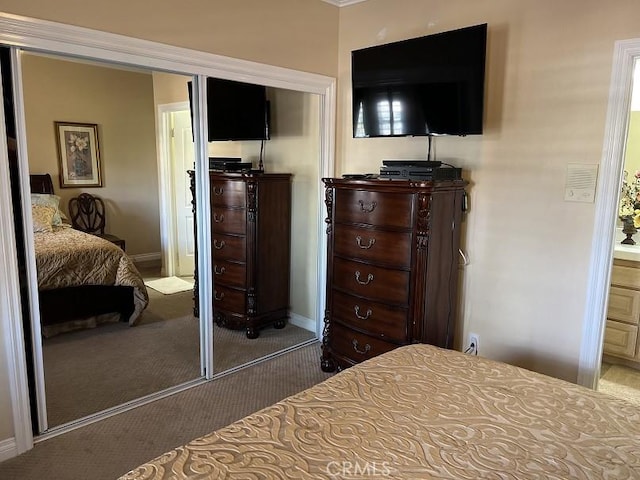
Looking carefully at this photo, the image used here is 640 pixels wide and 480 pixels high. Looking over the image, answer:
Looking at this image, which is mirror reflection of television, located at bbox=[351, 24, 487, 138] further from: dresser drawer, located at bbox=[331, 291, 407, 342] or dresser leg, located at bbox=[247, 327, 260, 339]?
dresser leg, located at bbox=[247, 327, 260, 339]

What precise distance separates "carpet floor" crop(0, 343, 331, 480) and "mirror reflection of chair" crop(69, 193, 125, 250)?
109cm

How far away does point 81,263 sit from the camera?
276 cm

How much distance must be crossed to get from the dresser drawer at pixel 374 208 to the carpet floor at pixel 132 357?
1.23 meters

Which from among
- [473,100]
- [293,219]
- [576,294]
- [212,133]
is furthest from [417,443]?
[293,219]

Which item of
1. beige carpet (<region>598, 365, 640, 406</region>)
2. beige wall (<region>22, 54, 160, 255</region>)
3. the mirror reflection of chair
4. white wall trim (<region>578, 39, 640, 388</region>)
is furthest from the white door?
beige carpet (<region>598, 365, 640, 406</region>)

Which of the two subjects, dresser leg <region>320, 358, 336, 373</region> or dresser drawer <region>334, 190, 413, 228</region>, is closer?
dresser drawer <region>334, 190, 413, 228</region>

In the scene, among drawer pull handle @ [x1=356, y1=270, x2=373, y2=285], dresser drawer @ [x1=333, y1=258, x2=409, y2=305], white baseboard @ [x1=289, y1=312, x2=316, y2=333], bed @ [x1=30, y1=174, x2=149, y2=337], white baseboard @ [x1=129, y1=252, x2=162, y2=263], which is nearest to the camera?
bed @ [x1=30, y1=174, x2=149, y2=337]

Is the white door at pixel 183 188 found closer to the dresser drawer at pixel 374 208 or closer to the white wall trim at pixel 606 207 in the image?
the dresser drawer at pixel 374 208

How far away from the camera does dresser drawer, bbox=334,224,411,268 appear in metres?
2.66

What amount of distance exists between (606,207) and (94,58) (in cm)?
274

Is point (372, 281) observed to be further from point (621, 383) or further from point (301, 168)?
point (621, 383)

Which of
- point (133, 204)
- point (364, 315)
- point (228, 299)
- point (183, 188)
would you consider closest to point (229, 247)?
point (228, 299)

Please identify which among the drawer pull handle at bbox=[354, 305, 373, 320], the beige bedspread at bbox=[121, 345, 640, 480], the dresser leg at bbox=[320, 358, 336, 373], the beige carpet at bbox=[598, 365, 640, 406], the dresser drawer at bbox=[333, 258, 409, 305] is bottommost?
the beige carpet at bbox=[598, 365, 640, 406]

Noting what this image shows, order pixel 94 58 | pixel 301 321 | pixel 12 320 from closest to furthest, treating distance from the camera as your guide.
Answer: pixel 12 320 → pixel 94 58 → pixel 301 321
